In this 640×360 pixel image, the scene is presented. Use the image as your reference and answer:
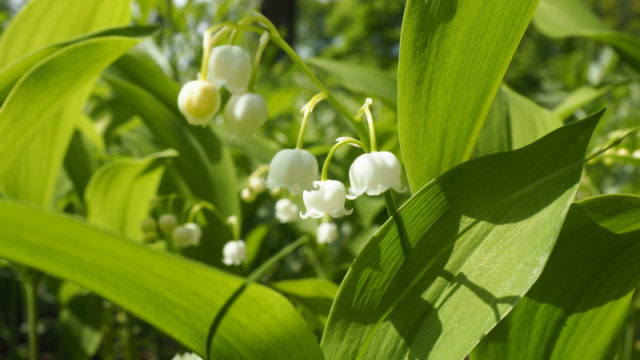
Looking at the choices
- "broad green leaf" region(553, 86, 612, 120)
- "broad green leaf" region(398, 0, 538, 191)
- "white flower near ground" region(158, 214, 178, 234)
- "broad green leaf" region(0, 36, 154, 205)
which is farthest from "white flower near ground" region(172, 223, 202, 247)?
"broad green leaf" region(553, 86, 612, 120)

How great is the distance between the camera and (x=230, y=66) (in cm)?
50

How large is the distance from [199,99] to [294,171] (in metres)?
0.13

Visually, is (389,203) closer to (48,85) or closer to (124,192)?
(48,85)

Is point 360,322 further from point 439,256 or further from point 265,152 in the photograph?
point 265,152

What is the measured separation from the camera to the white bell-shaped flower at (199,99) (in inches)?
19.0

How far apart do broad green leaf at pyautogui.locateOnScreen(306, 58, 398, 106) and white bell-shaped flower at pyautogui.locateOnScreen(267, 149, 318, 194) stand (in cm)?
45

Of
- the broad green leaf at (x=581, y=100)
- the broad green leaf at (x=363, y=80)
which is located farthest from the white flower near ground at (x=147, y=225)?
the broad green leaf at (x=581, y=100)

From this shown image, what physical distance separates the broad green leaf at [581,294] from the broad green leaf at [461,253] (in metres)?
0.06

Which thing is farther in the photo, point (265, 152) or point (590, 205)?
point (265, 152)

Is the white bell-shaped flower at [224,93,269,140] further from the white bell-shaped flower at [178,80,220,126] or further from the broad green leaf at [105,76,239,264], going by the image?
the broad green leaf at [105,76,239,264]

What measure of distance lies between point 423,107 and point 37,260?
1.19ft

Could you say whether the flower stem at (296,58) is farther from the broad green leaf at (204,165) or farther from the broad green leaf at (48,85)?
the broad green leaf at (204,165)

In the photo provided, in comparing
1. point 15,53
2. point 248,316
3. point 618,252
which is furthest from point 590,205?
point 15,53

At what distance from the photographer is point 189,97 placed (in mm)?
485
